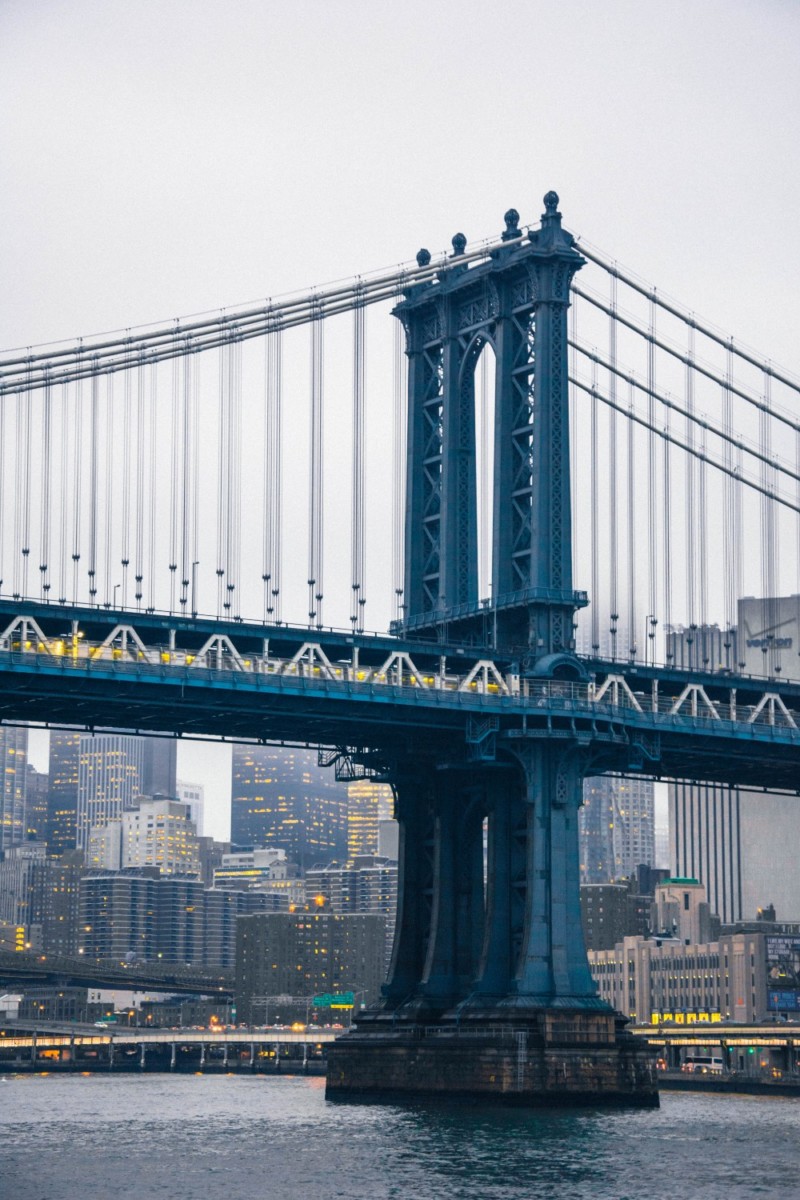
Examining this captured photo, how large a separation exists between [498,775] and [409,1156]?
1257 inches

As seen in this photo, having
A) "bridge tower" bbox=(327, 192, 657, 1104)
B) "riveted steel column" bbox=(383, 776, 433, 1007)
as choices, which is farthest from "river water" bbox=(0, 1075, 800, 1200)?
"riveted steel column" bbox=(383, 776, 433, 1007)

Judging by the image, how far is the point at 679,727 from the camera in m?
125

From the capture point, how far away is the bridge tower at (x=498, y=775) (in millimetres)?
114938

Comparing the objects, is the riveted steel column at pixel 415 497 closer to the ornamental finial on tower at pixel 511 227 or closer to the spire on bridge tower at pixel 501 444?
the spire on bridge tower at pixel 501 444

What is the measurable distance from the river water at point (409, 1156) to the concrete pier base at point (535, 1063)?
1073 mm

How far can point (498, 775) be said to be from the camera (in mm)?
122125

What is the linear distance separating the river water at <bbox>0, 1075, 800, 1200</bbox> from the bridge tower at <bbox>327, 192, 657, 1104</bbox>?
2.85m

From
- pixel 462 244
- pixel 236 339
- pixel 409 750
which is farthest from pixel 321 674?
pixel 462 244

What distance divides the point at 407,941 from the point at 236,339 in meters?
33.9

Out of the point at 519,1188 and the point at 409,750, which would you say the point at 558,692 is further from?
the point at 519,1188

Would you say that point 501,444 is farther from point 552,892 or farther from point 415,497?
point 552,892

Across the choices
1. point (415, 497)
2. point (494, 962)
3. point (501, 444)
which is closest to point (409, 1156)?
point (494, 962)

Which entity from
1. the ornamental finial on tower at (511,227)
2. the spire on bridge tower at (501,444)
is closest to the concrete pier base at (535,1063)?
the spire on bridge tower at (501,444)

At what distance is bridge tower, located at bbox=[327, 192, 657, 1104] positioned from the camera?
377 feet
